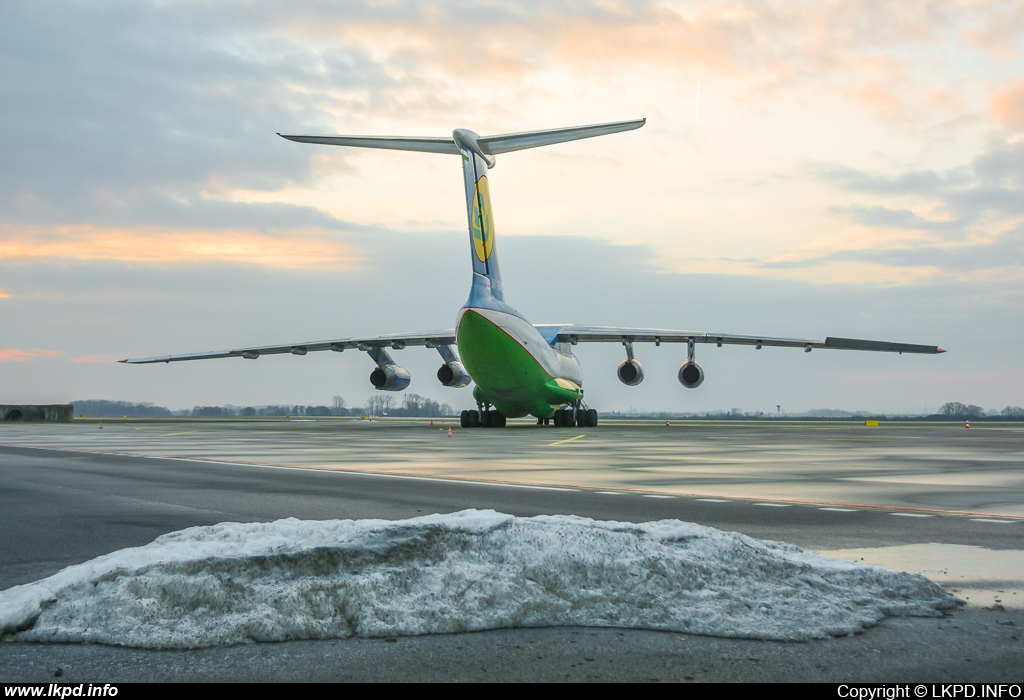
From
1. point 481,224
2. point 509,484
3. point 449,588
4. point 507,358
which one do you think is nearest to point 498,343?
point 507,358

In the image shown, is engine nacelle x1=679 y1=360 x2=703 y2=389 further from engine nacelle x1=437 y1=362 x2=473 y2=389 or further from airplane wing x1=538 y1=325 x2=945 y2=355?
engine nacelle x1=437 y1=362 x2=473 y2=389

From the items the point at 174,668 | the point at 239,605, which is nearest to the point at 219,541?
the point at 239,605

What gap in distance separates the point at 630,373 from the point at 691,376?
9.03 feet

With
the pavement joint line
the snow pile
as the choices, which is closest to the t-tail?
the pavement joint line

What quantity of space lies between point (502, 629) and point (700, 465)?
1297cm

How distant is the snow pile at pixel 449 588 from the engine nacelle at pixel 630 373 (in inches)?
1454

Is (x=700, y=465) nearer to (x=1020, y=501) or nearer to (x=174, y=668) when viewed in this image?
(x=1020, y=501)

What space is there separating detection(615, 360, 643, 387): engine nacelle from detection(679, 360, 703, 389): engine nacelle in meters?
1.93

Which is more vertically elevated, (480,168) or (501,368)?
(480,168)

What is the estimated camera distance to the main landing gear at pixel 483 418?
42469 millimetres

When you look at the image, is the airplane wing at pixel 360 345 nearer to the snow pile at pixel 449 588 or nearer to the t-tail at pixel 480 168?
the t-tail at pixel 480 168

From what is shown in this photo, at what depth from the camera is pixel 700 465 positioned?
17.2m

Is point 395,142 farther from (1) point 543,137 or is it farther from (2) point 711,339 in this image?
(2) point 711,339

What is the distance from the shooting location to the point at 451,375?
42844 millimetres
